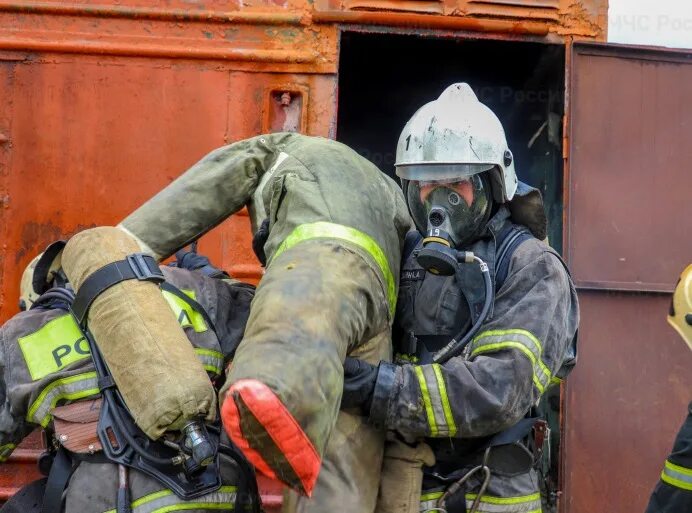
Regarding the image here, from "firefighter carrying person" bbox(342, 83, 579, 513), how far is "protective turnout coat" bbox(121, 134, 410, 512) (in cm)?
14

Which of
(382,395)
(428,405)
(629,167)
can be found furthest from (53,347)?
(629,167)

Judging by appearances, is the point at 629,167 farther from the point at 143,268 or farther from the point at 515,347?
the point at 143,268

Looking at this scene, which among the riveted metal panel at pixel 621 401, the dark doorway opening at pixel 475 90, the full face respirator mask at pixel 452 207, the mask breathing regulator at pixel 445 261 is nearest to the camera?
the mask breathing regulator at pixel 445 261

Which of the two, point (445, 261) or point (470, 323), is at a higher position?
point (445, 261)

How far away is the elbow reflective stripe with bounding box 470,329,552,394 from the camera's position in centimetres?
240

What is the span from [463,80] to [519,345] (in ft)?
15.0

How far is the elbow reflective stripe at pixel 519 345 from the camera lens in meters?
2.40

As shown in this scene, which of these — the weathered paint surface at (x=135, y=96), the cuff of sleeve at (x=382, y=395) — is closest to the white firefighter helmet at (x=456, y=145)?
the cuff of sleeve at (x=382, y=395)

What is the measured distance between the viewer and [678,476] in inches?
107

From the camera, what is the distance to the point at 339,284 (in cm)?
214

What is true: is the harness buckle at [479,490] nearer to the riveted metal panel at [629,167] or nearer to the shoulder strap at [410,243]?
the shoulder strap at [410,243]

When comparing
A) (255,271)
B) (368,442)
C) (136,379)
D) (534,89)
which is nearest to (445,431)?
(368,442)

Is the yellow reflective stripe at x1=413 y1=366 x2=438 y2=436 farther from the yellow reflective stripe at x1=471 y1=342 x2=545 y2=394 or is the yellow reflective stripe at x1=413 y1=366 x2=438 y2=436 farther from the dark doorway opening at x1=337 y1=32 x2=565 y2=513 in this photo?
the dark doorway opening at x1=337 y1=32 x2=565 y2=513

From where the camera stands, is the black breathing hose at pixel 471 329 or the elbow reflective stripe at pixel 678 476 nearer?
the black breathing hose at pixel 471 329
